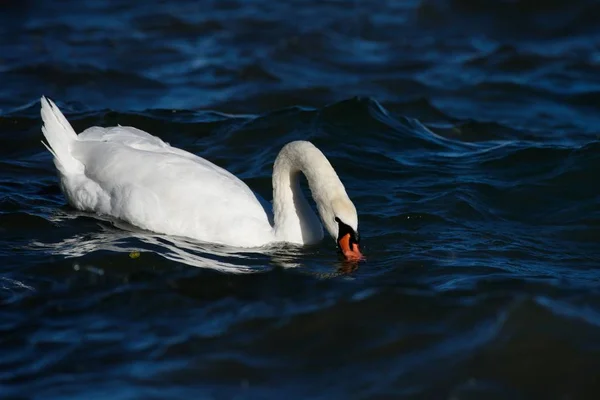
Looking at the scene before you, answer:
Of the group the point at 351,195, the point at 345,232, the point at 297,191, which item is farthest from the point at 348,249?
the point at 351,195

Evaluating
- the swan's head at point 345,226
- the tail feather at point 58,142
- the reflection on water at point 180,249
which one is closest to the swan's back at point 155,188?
the tail feather at point 58,142

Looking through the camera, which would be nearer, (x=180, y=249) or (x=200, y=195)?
(x=180, y=249)

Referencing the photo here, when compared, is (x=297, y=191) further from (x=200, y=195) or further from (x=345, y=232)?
(x=345, y=232)

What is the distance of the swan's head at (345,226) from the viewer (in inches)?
290

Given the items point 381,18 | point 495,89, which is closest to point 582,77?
point 495,89

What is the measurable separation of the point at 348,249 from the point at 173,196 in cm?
148

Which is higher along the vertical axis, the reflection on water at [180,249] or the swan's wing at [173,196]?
A: the swan's wing at [173,196]

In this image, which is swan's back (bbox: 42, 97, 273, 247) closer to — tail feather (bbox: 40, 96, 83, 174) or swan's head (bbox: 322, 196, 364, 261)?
tail feather (bbox: 40, 96, 83, 174)

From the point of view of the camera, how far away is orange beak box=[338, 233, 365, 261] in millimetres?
7457

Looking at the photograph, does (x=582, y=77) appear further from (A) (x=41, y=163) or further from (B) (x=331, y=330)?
(B) (x=331, y=330)

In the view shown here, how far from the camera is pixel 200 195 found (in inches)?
318

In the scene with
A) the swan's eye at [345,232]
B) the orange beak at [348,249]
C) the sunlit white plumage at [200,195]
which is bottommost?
the orange beak at [348,249]

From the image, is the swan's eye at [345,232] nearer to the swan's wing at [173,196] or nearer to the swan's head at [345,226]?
the swan's head at [345,226]

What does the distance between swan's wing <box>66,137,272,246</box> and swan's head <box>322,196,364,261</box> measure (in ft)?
2.34
